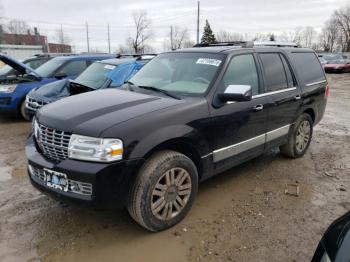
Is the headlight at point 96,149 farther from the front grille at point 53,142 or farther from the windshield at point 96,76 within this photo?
the windshield at point 96,76

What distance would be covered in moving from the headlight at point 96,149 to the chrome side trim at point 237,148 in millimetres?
1283

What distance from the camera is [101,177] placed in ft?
9.44

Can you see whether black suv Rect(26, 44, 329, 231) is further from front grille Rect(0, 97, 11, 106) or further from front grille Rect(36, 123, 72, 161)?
front grille Rect(0, 97, 11, 106)

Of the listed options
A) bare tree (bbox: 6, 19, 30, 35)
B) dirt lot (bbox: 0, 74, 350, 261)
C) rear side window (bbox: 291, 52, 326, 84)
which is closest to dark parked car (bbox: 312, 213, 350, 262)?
dirt lot (bbox: 0, 74, 350, 261)

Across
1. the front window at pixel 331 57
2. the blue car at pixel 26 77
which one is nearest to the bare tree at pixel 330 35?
the front window at pixel 331 57

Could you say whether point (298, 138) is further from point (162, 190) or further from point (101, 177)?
point (101, 177)

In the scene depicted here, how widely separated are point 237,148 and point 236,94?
0.81 m

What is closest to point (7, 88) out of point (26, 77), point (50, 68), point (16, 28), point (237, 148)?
point (26, 77)

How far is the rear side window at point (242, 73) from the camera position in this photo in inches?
159

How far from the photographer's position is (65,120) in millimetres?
3164

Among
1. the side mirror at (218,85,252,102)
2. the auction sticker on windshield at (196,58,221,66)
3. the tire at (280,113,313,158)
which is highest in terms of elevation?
the auction sticker on windshield at (196,58,221,66)

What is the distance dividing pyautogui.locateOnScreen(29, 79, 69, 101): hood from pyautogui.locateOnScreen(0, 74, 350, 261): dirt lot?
7.02ft

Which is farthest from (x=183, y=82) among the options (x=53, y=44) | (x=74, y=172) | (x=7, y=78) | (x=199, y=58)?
(x=53, y=44)

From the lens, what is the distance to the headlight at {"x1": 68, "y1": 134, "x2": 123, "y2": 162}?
291cm
